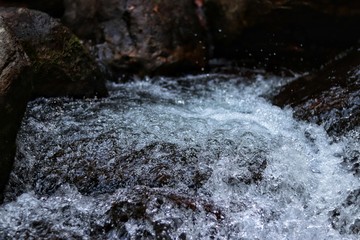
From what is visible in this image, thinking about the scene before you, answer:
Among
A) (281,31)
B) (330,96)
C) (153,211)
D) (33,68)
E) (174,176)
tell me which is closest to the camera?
(153,211)

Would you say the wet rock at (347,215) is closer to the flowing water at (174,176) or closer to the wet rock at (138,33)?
the flowing water at (174,176)

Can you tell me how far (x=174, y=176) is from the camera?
3.21 metres

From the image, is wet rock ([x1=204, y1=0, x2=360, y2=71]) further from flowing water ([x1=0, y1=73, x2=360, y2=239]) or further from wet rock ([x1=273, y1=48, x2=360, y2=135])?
flowing water ([x1=0, y1=73, x2=360, y2=239])

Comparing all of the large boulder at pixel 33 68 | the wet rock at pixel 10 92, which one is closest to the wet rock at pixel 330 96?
the large boulder at pixel 33 68

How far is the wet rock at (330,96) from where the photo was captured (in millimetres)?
3857

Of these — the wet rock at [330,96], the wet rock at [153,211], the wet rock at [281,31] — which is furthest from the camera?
the wet rock at [281,31]

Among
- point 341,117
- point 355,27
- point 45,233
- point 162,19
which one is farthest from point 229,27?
point 45,233

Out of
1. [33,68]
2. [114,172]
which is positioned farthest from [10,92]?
[33,68]

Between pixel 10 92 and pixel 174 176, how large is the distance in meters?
1.14

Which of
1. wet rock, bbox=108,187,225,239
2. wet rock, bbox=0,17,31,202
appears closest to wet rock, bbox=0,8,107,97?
wet rock, bbox=0,17,31,202

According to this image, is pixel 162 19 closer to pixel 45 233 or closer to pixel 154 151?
pixel 154 151

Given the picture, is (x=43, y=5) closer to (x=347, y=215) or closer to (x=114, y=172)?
(x=114, y=172)

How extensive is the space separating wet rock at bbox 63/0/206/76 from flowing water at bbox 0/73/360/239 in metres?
1.08

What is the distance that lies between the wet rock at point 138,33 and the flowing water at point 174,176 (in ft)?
3.55
